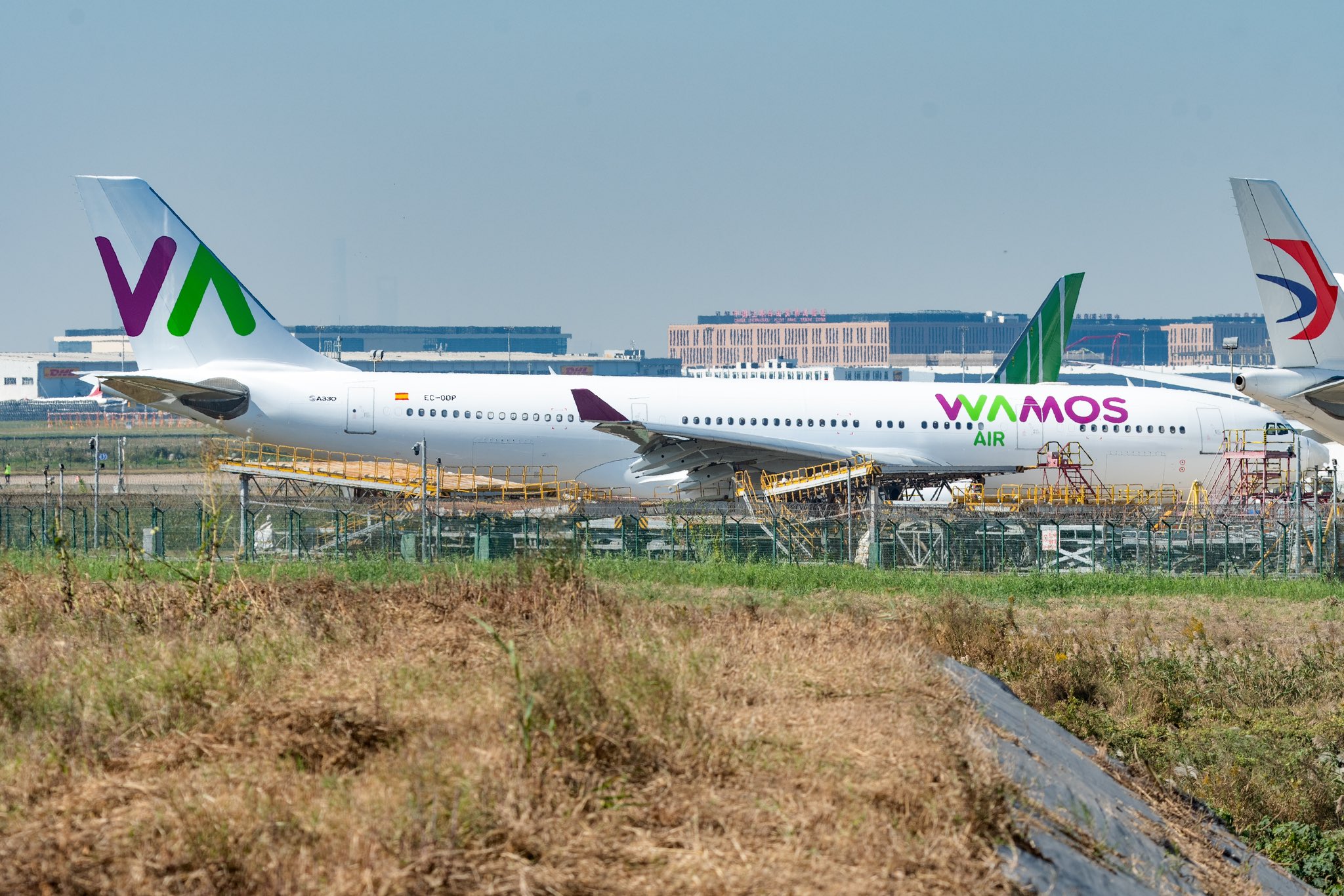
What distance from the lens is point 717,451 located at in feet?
121

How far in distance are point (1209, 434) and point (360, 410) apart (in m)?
23.9

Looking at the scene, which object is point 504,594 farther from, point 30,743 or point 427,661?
point 30,743

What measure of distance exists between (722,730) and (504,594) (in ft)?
16.5

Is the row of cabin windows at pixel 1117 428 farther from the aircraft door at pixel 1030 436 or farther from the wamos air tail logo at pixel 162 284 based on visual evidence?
the wamos air tail logo at pixel 162 284

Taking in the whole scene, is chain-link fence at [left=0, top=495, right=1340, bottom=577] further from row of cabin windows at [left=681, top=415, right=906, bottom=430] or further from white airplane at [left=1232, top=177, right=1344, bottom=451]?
row of cabin windows at [left=681, top=415, right=906, bottom=430]

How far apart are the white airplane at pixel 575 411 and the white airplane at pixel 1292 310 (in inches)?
467

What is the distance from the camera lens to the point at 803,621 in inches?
513

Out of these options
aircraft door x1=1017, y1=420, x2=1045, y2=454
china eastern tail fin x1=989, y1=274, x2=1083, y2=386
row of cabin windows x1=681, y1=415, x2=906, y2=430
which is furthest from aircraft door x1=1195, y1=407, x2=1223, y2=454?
china eastern tail fin x1=989, y1=274, x2=1083, y2=386

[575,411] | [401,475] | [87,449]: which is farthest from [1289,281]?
[87,449]

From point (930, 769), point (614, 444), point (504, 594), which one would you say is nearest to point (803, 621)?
point (504, 594)

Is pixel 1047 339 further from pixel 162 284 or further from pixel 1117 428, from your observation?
pixel 162 284

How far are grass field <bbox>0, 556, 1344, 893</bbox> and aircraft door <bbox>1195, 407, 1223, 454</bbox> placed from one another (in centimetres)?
2629

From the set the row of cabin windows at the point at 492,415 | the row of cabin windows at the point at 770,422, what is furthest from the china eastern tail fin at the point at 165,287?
the row of cabin windows at the point at 770,422

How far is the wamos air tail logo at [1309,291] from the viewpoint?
2462cm
